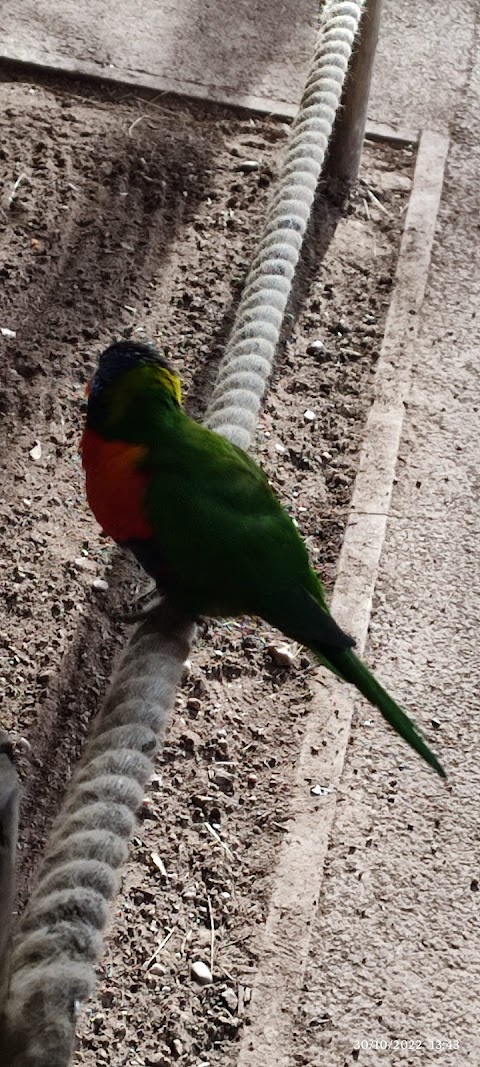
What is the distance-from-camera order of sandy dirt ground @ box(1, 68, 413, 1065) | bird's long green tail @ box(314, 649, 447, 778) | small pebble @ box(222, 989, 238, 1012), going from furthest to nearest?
sandy dirt ground @ box(1, 68, 413, 1065) → small pebble @ box(222, 989, 238, 1012) → bird's long green tail @ box(314, 649, 447, 778)

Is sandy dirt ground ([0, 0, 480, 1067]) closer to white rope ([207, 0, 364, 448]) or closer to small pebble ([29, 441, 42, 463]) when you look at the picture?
small pebble ([29, 441, 42, 463])

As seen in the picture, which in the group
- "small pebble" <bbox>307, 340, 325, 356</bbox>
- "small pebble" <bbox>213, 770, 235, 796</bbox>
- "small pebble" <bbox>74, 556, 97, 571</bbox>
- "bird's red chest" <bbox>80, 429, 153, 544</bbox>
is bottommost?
"small pebble" <bbox>213, 770, 235, 796</bbox>

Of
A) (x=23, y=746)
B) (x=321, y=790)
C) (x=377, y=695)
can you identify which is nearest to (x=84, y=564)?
(x=23, y=746)

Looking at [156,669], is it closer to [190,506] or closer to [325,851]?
[190,506]

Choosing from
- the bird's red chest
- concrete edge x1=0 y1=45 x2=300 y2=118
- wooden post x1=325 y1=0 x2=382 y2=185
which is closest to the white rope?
the bird's red chest

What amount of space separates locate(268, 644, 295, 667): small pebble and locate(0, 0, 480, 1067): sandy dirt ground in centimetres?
2

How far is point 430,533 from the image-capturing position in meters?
3.28

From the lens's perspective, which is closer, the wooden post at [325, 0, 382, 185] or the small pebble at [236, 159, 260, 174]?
the wooden post at [325, 0, 382, 185]

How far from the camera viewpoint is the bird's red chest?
6.23 feet

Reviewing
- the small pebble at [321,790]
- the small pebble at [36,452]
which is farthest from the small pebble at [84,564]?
the small pebble at [321,790]

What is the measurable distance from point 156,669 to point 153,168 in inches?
117

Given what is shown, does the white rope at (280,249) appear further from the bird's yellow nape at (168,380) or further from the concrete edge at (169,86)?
the concrete edge at (169,86)

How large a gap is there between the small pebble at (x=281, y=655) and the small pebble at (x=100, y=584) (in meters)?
0.47

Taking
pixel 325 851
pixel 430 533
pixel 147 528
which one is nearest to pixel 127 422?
pixel 147 528
